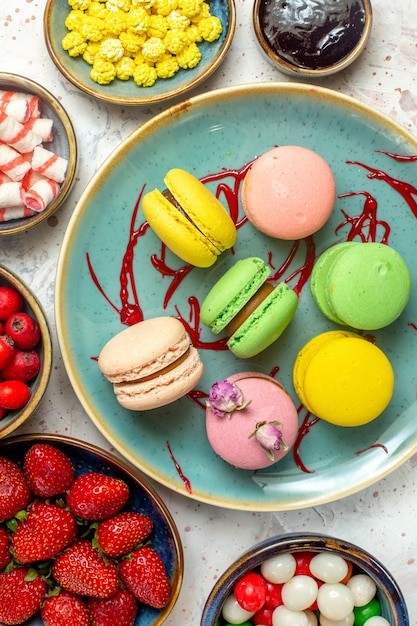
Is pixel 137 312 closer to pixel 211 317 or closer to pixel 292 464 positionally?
pixel 211 317

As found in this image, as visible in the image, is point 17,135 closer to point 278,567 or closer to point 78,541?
point 78,541

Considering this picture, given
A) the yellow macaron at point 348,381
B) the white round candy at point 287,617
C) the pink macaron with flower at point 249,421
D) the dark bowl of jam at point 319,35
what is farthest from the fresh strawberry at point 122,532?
the dark bowl of jam at point 319,35

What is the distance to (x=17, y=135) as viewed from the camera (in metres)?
1.33

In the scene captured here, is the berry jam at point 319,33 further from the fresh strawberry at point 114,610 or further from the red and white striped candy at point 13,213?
the fresh strawberry at point 114,610

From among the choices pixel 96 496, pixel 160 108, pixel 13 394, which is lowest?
pixel 96 496

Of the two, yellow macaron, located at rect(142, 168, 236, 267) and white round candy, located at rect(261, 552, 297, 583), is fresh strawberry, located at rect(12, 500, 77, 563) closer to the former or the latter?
white round candy, located at rect(261, 552, 297, 583)

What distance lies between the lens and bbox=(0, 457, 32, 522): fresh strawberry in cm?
130

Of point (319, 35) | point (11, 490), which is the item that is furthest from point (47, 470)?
point (319, 35)

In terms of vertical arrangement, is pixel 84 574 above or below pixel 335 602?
above

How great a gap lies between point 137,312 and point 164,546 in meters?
0.50

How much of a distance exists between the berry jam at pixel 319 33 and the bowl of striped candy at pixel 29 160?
48 cm

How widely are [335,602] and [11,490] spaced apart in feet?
2.29

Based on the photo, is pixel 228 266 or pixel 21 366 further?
pixel 228 266

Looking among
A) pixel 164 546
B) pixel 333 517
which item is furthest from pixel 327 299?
pixel 164 546
